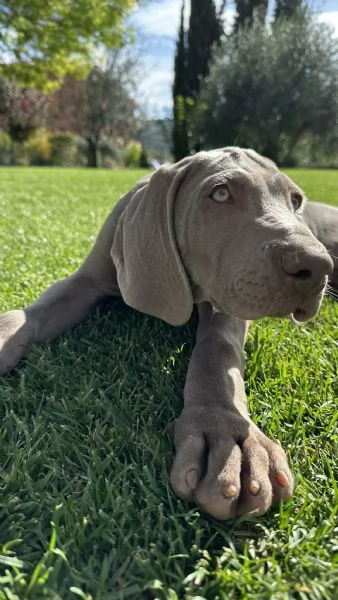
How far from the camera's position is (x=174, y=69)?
29.9 metres

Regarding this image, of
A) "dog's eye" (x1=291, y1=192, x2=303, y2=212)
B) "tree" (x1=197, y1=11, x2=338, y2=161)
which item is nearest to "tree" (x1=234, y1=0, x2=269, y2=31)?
"tree" (x1=197, y1=11, x2=338, y2=161)

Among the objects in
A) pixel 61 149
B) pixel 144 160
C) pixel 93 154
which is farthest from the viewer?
pixel 144 160

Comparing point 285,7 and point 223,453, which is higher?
point 285,7

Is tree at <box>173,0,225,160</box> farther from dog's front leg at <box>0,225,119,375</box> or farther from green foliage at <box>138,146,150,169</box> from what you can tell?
dog's front leg at <box>0,225,119,375</box>

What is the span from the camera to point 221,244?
78.7 inches

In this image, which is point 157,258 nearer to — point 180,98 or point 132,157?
point 180,98

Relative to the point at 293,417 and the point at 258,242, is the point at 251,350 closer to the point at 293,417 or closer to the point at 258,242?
the point at 293,417

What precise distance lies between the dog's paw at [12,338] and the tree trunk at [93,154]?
3370 centimetres

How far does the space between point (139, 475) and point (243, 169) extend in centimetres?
126

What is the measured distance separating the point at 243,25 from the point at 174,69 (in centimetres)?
444

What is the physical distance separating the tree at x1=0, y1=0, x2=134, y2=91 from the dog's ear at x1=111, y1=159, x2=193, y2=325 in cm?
1603

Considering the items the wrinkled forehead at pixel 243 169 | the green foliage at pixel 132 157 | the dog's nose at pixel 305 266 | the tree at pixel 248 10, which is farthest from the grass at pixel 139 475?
the green foliage at pixel 132 157

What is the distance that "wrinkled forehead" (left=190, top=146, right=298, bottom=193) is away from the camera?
2.10 m

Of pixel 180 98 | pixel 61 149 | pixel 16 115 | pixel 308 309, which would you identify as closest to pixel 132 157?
pixel 61 149
